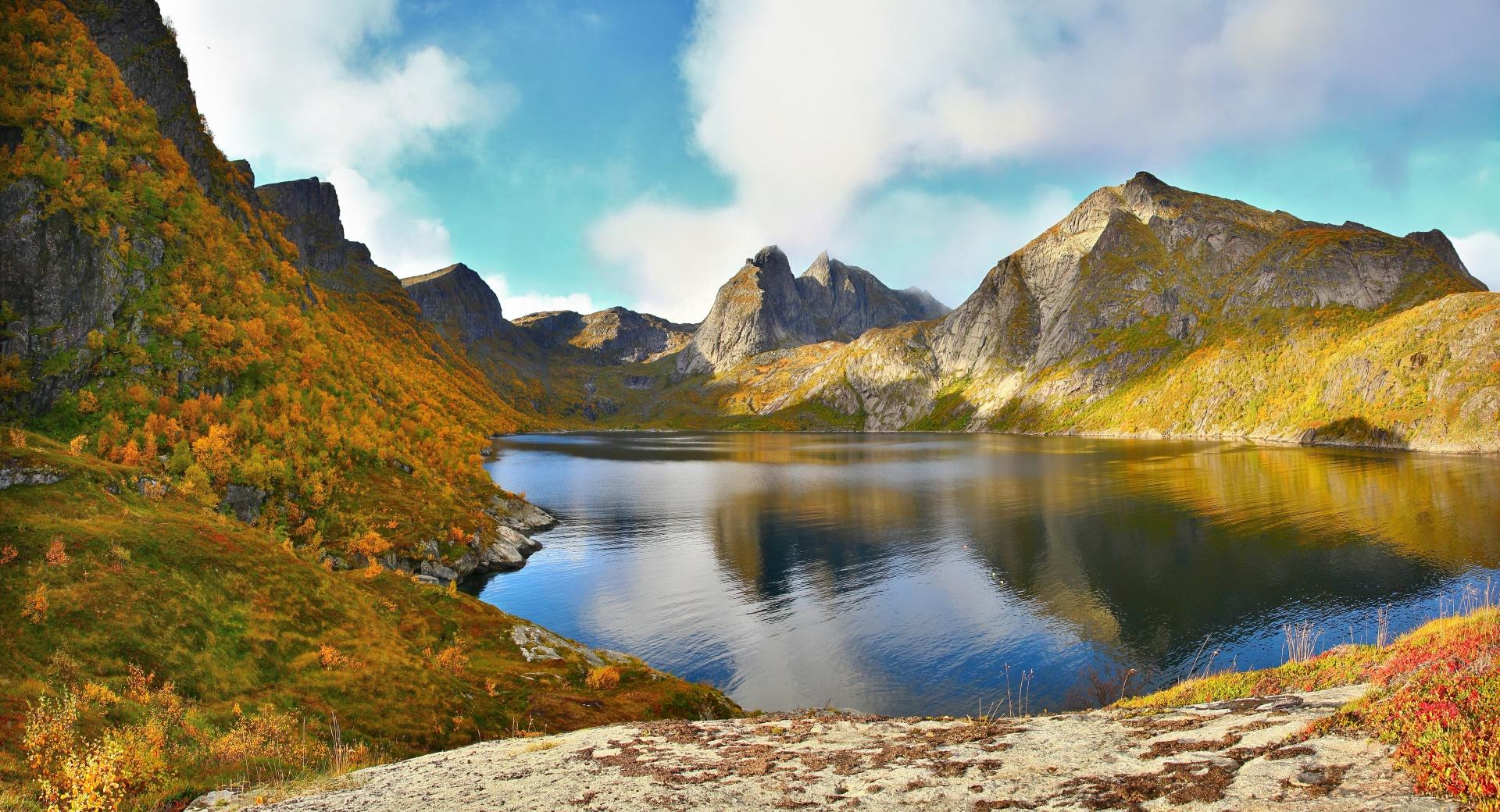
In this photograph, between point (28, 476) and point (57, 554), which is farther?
point (28, 476)

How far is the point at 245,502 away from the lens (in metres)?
39.7

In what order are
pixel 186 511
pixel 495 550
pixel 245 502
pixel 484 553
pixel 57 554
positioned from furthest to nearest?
pixel 495 550 < pixel 484 553 < pixel 245 502 < pixel 186 511 < pixel 57 554

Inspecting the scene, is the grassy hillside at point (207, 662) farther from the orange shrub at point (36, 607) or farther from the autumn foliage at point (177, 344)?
the autumn foliage at point (177, 344)

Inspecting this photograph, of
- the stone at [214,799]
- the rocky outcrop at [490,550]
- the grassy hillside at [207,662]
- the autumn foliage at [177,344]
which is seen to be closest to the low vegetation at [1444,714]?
the stone at [214,799]

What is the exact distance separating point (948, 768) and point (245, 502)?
4531 cm

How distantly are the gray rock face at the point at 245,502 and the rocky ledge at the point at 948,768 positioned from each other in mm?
32027

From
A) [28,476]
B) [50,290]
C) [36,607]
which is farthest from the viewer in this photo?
[50,290]

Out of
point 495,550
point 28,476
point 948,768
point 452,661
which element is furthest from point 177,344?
point 948,768

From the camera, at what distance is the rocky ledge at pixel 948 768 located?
8.77 m

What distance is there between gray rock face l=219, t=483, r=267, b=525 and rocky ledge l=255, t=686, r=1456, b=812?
32.0m

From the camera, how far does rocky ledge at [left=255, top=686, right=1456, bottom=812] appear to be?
8.77m

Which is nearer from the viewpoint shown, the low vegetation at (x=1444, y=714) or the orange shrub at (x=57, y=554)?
the low vegetation at (x=1444, y=714)

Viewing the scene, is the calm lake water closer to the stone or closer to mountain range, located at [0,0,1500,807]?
mountain range, located at [0,0,1500,807]

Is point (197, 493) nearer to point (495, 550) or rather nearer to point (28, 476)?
point (28, 476)
